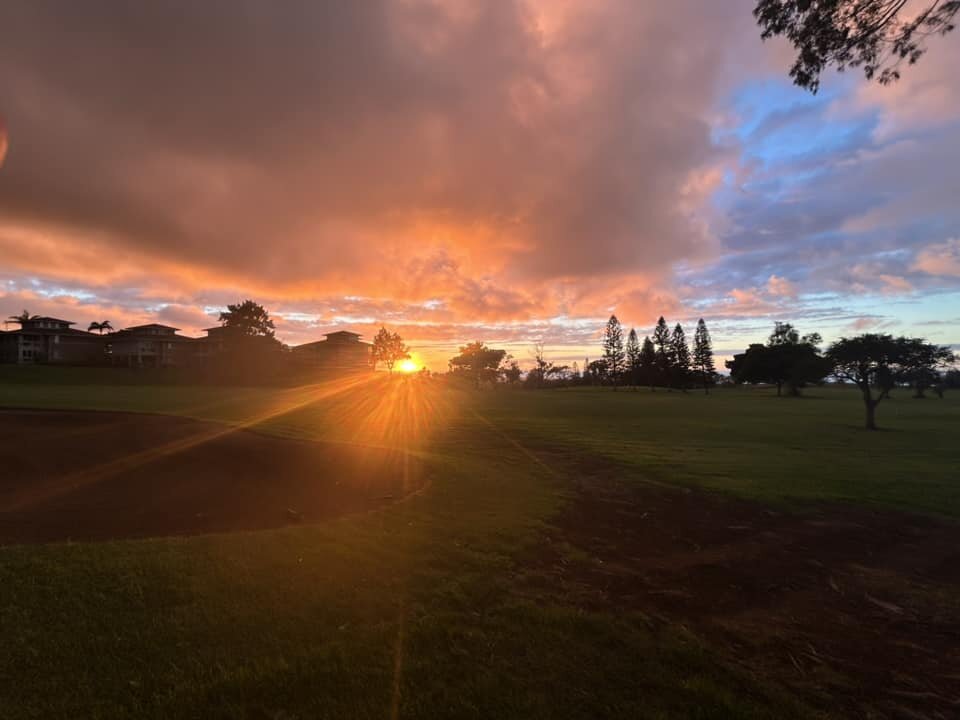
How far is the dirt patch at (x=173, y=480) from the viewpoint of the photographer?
8.82 meters

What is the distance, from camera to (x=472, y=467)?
48.8 ft

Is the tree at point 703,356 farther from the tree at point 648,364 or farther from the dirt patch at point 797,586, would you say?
the dirt patch at point 797,586

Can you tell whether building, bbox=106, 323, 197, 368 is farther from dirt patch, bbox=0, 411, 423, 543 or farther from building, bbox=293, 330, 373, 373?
dirt patch, bbox=0, 411, 423, 543

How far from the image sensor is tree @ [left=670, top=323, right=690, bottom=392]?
116419 mm

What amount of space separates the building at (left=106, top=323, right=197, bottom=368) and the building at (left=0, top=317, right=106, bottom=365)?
299cm

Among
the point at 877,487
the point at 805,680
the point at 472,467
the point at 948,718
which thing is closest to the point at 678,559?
the point at 805,680

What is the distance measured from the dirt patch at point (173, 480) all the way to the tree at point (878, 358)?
107ft

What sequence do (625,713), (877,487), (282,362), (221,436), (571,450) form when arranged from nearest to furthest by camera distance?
(625,713), (877,487), (221,436), (571,450), (282,362)

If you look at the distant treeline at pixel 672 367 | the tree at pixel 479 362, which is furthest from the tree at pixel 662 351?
the tree at pixel 479 362

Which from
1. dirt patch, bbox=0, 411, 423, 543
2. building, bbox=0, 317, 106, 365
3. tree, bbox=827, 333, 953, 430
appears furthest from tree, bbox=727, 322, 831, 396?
building, bbox=0, 317, 106, 365

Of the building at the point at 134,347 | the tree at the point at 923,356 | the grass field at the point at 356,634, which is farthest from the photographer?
the building at the point at 134,347

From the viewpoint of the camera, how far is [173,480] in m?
11.7

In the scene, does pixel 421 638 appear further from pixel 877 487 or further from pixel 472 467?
pixel 877 487

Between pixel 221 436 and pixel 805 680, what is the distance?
16.5 m
